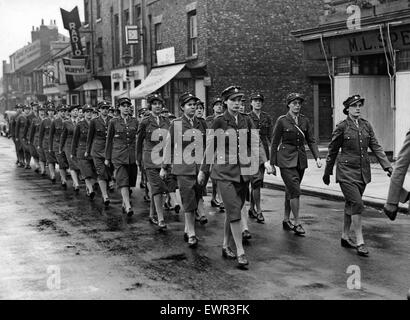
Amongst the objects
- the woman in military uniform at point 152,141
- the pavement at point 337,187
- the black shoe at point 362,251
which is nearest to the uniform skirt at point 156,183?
the woman in military uniform at point 152,141

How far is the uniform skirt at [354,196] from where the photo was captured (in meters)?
7.75

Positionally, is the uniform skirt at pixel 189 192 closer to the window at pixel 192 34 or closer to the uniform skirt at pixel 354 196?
the uniform skirt at pixel 354 196

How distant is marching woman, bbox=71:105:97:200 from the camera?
42.6 feet

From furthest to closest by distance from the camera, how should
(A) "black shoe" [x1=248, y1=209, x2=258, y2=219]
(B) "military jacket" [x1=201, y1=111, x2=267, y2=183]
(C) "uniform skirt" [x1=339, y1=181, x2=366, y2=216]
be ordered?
(A) "black shoe" [x1=248, y1=209, x2=258, y2=219]
(C) "uniform skirt" [x1=339, y1=181, x2=366, y2=216]
(B) "military jacket" [x1=201, y1=111, x2=267, y2=183]

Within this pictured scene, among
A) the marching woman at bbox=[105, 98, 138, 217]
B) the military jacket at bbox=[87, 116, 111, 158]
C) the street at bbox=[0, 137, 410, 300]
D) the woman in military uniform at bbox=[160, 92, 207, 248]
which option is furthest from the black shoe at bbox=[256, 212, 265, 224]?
the military jacket at bbox=[87, 116, 111, 158]

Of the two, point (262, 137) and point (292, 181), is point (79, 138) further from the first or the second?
point (292, 181)

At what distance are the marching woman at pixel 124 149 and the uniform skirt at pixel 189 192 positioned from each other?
2.45m

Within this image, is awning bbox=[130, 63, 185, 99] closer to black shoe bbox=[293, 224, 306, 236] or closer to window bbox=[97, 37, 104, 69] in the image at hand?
window bbox=[97, 37, 104, 69]

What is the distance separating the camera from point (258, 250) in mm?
7930

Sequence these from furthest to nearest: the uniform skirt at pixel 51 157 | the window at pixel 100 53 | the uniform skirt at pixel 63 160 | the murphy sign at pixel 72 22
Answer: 1. the murphy sign at pixel 72 22
2. the window at pixel 100 53
3. the uniform skirt at pixel 51 157
4. the uniform skirt at pixel 63 160

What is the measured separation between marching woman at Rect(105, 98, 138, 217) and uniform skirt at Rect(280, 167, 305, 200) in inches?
123

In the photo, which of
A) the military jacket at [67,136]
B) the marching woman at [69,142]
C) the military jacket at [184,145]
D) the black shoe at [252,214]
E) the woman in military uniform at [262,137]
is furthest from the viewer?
the military jacket at [67,136]
